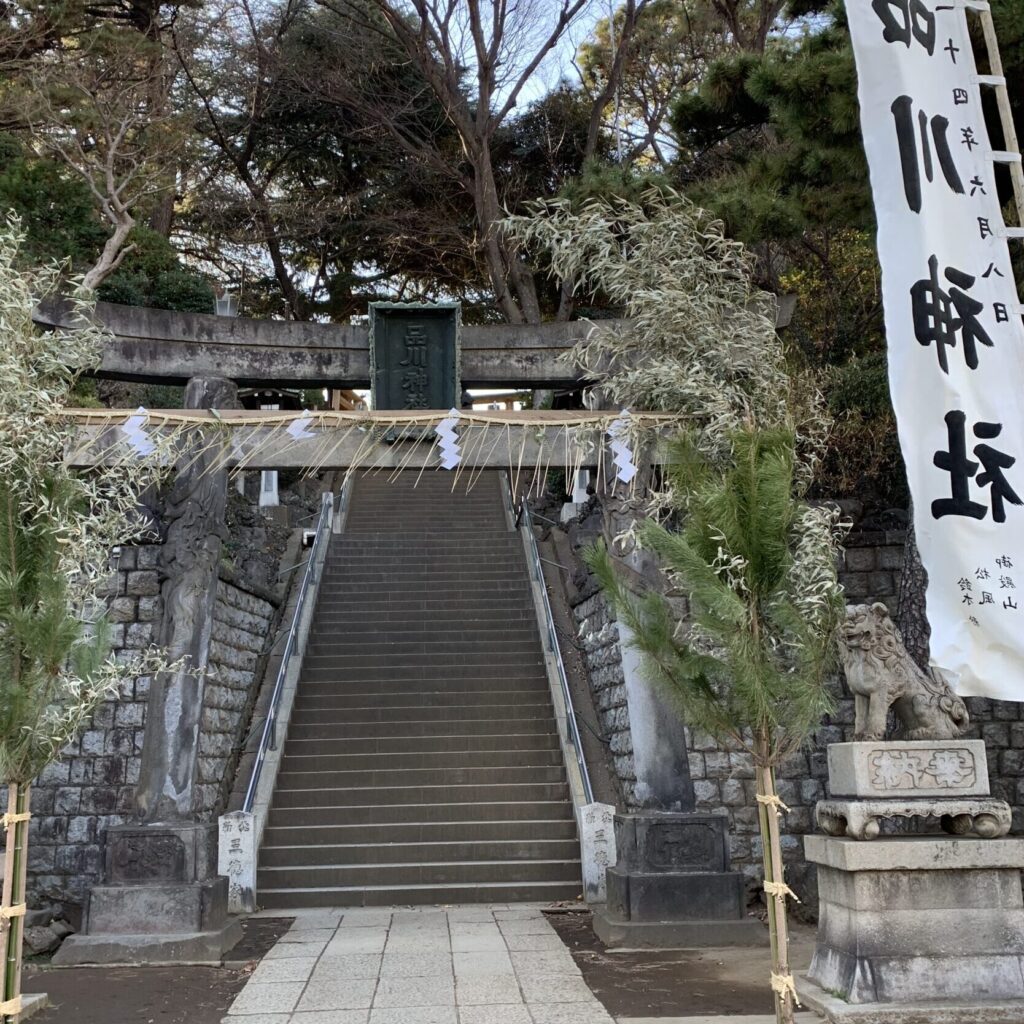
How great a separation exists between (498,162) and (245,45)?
5368 mm

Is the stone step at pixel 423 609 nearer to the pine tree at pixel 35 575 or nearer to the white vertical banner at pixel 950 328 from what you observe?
the pine tree at pixel 35 575

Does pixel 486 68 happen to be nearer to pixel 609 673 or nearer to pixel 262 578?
pixel 262 578

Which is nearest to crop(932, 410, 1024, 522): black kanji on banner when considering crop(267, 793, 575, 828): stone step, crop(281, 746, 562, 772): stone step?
crop(267, 793, 575, 828): stone step

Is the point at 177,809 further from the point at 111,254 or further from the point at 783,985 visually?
the point at 111,254

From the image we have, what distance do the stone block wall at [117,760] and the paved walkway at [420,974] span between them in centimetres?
232

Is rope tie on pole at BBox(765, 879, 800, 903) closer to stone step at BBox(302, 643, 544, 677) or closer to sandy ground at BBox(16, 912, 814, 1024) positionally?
sandy ground at BBox(16, 912, 814, 1024)

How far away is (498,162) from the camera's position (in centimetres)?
1789

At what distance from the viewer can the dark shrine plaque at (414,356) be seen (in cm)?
849

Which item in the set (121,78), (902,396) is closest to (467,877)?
(902,396)

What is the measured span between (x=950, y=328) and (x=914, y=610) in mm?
3235

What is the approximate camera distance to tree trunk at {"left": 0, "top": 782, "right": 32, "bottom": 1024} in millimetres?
4711

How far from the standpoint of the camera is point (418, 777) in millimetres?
10211

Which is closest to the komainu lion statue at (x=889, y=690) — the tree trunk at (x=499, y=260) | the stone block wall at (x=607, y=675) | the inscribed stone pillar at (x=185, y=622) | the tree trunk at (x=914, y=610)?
the tree trunk at (x=914, y=610)

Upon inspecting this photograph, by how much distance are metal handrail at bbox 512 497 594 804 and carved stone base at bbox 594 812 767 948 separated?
163cm
